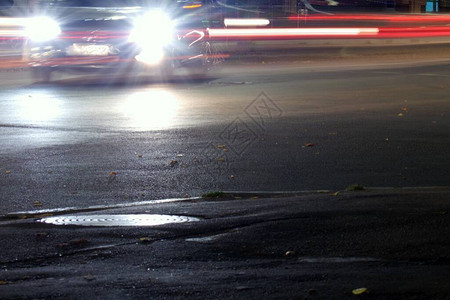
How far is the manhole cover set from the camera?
707 centimetres


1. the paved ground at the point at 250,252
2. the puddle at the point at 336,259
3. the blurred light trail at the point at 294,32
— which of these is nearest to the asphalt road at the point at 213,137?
the paved ground at the point at 250,252

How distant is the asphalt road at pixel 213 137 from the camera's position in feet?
29.2

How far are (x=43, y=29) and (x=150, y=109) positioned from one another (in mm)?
6409

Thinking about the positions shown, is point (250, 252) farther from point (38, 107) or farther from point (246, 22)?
point (246, 22)

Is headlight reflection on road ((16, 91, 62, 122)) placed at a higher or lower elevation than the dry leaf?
lower

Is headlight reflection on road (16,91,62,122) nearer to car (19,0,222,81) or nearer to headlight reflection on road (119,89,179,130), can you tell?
headlight reflection on road (119,89,179,130)

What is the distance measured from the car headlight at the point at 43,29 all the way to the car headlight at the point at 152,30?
6.37 feet

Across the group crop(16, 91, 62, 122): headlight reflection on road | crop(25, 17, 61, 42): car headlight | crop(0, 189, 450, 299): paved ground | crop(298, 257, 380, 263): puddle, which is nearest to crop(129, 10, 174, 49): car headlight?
crop(25, 17, 61, 42): car headlight

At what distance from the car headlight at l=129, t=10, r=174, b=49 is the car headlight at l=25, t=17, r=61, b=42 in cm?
194

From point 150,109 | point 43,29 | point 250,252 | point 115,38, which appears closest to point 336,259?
point 250,252

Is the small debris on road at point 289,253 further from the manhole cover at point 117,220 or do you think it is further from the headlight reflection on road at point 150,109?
the headlight reflection on road at point 150,109

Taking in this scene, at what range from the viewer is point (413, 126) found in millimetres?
12750

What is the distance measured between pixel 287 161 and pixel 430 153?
1910mm

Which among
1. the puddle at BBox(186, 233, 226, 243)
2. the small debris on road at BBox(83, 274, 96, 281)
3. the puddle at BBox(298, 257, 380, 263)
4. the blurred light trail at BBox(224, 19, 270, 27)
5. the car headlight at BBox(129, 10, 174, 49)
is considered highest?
the car headlight at BBox(129, 10, 174, 49)
